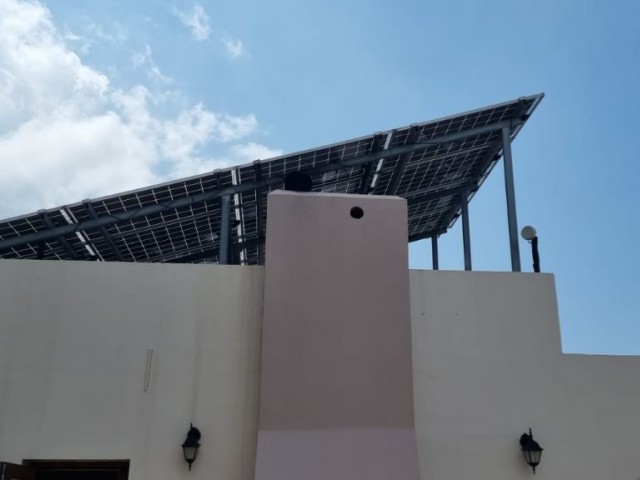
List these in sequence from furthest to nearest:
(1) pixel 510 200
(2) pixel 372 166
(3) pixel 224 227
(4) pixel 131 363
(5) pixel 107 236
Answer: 1. (2) pixel 372 166
2. (5) pixel 107 236
3. (1) pixel 510 200
4. (3) pixel 224 227
5. (4) pixel 131 363

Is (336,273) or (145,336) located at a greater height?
(336,273)

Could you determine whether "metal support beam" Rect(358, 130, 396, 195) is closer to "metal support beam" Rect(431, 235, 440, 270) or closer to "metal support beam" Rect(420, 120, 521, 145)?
"metal support beam" Rect(420, 120, 521, 145)

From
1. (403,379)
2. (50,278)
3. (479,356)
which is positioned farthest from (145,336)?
(479,356)

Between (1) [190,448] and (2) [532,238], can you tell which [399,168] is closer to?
(2) [532,238]

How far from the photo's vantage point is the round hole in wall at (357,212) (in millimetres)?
6902

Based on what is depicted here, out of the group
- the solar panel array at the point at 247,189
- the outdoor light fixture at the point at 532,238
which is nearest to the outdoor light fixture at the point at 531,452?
the outdoor light fixture at the point at 532,238

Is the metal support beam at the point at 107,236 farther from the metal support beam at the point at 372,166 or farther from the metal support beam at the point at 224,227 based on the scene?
the metal support beam at the point at 372,166

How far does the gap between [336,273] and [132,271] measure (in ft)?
7.21

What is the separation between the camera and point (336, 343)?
642 centimetres

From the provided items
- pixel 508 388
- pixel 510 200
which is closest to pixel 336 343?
pixel 508 388

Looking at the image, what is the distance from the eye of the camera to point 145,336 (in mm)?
6688

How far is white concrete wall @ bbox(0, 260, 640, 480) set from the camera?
21.0ft

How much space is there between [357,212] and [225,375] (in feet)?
7.24

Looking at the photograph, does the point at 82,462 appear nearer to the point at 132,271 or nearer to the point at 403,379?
the point at 132,271
